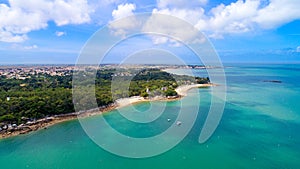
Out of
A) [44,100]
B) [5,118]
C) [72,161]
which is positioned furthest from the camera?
[44,100]

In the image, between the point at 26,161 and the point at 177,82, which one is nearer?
the point at 26,161

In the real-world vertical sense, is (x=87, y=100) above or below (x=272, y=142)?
above

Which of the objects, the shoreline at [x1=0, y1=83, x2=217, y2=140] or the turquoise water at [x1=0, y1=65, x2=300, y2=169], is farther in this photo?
the shoreline at [x1=0, y1=83, x2=217, y2=140]

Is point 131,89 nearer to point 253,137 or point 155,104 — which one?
point 155,104

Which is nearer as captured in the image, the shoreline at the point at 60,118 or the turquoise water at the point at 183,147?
the turquoise water at the point at 183,147

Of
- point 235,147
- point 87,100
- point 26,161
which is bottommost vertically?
point 26,161

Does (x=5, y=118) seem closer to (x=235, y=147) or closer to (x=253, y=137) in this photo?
(x=235, y=147)

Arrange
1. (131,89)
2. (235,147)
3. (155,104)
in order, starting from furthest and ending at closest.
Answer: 1. (131,89)
2. (155,104)
3. (235,147)

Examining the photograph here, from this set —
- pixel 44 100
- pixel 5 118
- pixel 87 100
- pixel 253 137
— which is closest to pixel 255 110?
pixel 253 137

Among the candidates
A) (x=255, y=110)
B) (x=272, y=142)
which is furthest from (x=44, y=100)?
(x=255, y=110)

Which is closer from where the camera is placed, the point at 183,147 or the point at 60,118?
the point at 183,147
